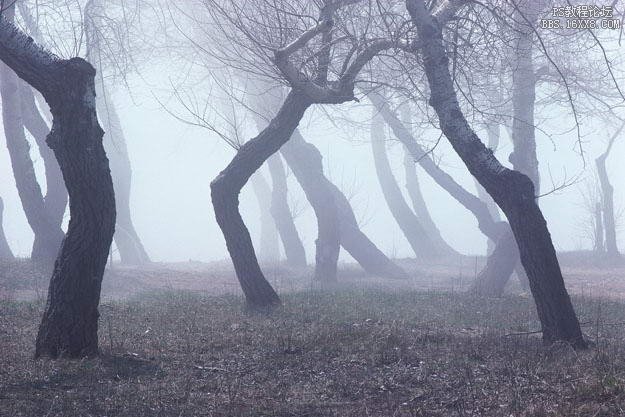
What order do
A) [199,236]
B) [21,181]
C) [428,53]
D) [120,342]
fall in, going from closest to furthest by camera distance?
[120,342], [428,53], [21,181], [199,236]

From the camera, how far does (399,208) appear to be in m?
31.2

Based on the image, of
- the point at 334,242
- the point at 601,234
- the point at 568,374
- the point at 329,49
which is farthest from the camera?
the point at 601,234

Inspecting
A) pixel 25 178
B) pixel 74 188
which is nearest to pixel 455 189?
pixel 25 178

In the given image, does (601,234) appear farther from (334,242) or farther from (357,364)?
(357,364)

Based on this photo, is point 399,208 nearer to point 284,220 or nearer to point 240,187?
point 284,220

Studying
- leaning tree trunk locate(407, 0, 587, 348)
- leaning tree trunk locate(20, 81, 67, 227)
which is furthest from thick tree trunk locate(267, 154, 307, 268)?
leaning tree trunk locate(407, 0, 587, 348)

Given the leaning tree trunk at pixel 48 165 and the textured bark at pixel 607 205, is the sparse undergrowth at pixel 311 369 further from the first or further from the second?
the textured bark at pixel 607 205

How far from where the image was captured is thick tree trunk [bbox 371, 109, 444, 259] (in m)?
30.4

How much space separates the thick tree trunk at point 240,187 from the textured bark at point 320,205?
28.0 ft

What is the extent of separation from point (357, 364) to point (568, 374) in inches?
80.9

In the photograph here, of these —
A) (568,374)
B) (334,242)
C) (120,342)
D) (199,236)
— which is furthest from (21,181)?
(199,236)

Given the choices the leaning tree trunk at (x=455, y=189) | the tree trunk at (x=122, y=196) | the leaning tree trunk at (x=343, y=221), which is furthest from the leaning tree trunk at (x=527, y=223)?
the tree trunk at (x=122, y=196)

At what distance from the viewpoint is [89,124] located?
8117 mm

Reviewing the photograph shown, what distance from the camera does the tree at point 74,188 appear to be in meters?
7.91
